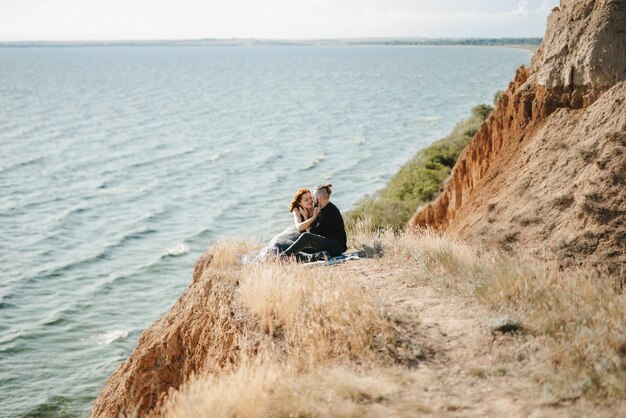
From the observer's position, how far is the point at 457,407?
16.8 ft

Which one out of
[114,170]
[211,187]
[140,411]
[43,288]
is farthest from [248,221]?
[140,411]

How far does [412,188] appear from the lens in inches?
1074

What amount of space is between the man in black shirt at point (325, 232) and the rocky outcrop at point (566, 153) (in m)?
2.48

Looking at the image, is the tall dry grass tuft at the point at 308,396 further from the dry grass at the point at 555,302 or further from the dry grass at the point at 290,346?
the dry grass at the point at 555,302

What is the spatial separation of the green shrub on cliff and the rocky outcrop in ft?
24.4

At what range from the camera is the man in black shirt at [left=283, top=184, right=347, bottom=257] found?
10.1 metres

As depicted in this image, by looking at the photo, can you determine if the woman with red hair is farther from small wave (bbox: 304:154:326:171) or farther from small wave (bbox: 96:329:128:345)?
small wave (bbox: 304:154:326:171)

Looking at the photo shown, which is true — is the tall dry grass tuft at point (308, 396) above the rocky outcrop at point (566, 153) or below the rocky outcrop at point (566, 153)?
below

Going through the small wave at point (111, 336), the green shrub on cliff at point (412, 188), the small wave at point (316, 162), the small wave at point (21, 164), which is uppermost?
the green shrub on cliff at point (412, 188)

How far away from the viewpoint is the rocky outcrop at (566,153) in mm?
9039

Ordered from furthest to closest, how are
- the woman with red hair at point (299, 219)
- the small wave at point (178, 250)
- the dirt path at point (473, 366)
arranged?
1. the small wave at point (178, 250)
2. the woman with red hair at point (299, 219)
3. the dirt path at point (473, 366)

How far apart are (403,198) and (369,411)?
71.0 ft

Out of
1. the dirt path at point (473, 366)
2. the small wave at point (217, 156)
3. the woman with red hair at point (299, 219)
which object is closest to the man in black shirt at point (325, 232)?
the woman with red hair at point (299, 219)

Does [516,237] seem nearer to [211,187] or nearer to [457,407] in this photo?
[457,407]
